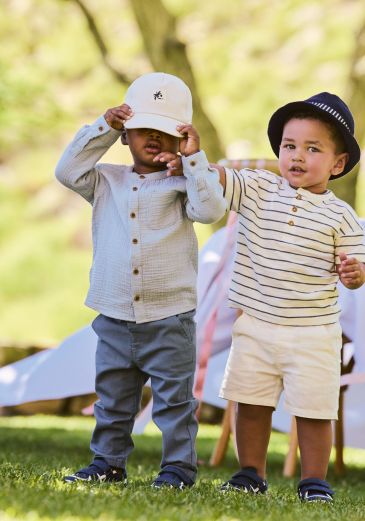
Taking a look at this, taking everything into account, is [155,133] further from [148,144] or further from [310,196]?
[310,196]

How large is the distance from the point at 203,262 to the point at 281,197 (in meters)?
1.22

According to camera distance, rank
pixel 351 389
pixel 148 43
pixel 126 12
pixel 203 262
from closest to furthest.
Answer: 1. pixel 203 262
2. pixel 351 389
3. pixel 148 43
4. pixel 126 12

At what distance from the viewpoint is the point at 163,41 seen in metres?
6.78

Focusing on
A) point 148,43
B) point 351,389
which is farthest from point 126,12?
point 351,389

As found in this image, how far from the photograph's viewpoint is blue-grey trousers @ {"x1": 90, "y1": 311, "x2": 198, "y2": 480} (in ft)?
9.09

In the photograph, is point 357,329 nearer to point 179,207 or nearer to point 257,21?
point 179,207

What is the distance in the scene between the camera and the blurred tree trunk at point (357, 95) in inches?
251

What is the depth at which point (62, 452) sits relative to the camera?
Answer: 4.22 m

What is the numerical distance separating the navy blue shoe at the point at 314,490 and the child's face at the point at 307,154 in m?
0.76

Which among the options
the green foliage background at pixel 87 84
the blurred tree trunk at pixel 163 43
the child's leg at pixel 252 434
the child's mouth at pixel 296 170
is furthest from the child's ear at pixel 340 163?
the green foliage background at pixel 87 84

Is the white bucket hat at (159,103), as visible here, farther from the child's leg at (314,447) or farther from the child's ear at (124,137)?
the child's leg at (314,447)

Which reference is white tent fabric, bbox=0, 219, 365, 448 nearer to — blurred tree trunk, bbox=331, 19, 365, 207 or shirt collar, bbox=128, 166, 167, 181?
shirt collar, bbox=128, 166, 167, 181

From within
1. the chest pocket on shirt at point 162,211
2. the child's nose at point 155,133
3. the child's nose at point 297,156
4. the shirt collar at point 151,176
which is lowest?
the chest pocket on shirt at point 162,211

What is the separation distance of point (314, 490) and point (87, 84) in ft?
37.4
